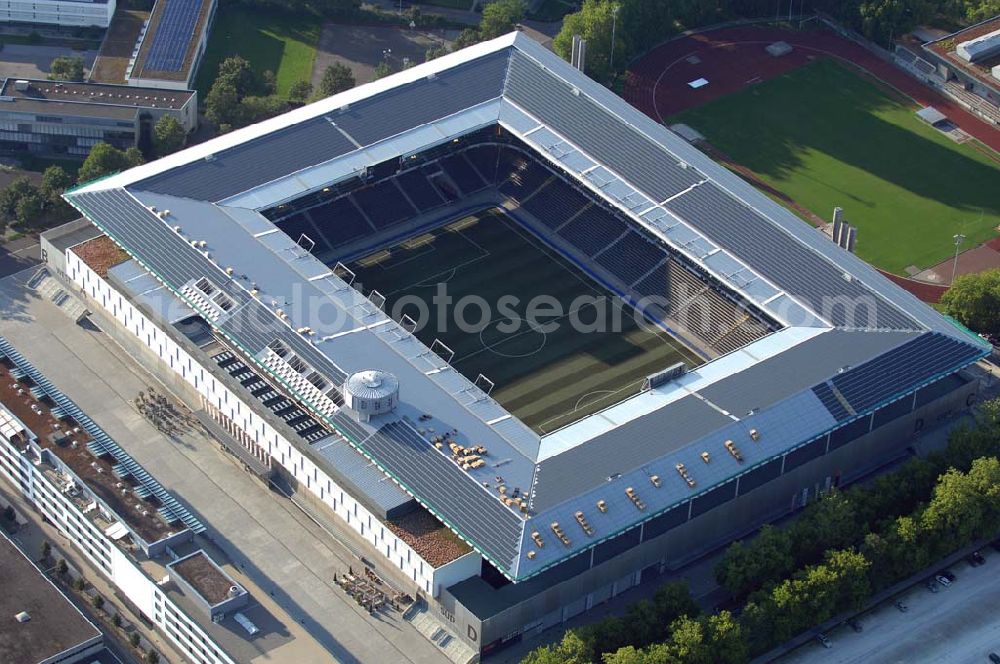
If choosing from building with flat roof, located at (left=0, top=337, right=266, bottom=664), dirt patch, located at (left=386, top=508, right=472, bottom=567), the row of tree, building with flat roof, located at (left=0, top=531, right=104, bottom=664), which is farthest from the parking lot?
building with flat roof, located at (left=0, top=531, right=104, bottom=664)

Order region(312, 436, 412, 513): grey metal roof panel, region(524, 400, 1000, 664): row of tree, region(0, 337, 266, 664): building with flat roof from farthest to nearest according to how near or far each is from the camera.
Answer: region(312, 436, 412, 513): grey metal roof panel, region(0, 337, 266, 664): building with flat roof, region(524, 400, 1000, 664): row of tree

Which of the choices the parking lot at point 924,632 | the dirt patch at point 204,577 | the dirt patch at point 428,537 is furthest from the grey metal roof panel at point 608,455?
the dirt patch at point 204,577

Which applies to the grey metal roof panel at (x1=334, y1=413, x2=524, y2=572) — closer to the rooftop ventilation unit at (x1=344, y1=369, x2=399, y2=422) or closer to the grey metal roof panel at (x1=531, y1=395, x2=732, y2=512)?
the rooftop ventilation unit at (x1=344, y1=369, x2=399, y2=422)

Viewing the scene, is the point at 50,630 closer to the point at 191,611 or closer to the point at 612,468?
the point at 191,611

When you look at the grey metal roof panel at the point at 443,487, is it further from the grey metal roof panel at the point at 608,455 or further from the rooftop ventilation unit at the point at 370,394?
the grey metal roof panel at the point at 608,455

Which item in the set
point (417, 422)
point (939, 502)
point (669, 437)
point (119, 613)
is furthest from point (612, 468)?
point (119, 613)

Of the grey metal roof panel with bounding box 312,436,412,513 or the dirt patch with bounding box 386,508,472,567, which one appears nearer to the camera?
the dirt patch with bounding box 386,508,472,567
